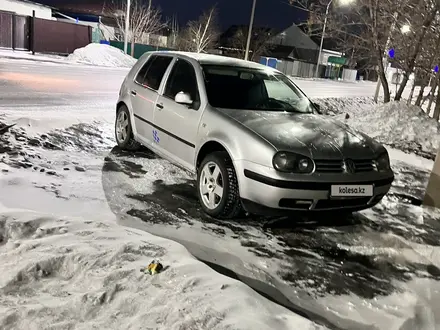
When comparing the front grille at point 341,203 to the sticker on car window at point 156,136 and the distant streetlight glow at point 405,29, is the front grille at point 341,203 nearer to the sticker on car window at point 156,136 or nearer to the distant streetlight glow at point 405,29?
the sticker on car window at point 156,136

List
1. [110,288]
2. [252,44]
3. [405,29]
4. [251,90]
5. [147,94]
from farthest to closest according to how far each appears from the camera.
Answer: [252,44] < [405,29] < [147,94] < [251,90] < [110,288]

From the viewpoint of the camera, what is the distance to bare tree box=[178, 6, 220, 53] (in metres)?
41.5

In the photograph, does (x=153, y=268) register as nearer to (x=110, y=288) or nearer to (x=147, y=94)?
(x=110, y=288)

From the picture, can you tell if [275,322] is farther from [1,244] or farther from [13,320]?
[1,244]

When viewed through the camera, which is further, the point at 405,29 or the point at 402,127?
the point at 405,29

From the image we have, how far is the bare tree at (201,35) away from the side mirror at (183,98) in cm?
3662

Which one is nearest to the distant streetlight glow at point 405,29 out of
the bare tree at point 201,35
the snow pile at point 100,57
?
the snow pile at point 100,57

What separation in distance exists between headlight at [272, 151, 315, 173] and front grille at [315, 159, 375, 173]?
9 cm

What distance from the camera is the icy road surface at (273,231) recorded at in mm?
3506

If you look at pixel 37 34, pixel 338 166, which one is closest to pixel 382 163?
pixel 338 166

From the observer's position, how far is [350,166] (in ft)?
14.4

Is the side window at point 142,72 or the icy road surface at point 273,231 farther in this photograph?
the side window at point 142,72

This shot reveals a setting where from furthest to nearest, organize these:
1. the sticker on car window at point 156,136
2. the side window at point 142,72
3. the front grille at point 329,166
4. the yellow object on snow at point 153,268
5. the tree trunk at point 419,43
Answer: the tree trunk at point 419,43, the side window at point 142,72, the sticker on car window at point 156,136, the front grille at point 329,166, the yellow object on snow at point 153,268

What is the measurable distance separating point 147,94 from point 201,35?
38.5 m
